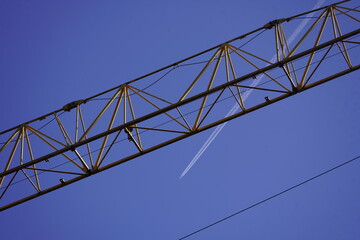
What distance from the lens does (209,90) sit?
1431 centimetres

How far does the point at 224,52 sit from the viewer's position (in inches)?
639

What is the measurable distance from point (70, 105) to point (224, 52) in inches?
208

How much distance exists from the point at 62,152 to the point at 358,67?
9.19 metres

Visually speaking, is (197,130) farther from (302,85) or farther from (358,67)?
(358,67)

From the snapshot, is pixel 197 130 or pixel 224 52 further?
pixel 224 52

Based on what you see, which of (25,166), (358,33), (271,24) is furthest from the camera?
(271,24)

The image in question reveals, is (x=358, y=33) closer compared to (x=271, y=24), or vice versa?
(x=358, y=33)

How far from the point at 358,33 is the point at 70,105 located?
358 inches

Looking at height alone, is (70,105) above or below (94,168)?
above

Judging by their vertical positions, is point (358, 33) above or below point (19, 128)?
below

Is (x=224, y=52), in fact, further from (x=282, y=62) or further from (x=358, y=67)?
(x=358, y=67)

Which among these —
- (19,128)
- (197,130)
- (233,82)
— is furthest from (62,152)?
(233,82)

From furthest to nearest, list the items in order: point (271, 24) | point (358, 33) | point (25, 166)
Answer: point (271, 24) → point (25, 166) → point (358, 33)

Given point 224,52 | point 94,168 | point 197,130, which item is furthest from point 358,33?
point 94,168
